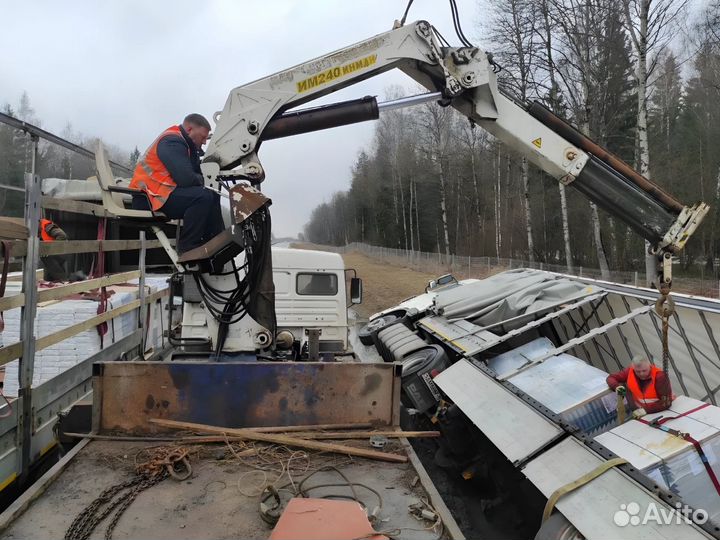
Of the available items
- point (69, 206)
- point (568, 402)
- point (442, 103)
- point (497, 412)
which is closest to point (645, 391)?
point (568, 402)

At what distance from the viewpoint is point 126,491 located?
9.55ft

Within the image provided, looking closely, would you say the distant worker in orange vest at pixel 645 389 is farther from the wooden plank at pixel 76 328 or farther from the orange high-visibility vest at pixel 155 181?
the wooden plank at pixel 76 328

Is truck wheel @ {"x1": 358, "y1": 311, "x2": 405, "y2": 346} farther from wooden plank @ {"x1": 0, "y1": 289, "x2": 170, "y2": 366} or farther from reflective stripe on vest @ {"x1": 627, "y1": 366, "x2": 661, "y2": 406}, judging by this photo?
reflective stripe on vest @ {"x1": 627, "y1": 366, "x2": 661, "y2": 406}

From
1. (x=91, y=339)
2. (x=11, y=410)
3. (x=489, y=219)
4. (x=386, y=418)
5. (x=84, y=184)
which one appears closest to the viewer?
(x=11, y=410)

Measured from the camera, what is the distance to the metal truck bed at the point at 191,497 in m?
2.55

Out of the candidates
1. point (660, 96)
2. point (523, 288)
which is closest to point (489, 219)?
point (660, 96)

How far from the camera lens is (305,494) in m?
2.93

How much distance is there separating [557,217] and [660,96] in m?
11.1

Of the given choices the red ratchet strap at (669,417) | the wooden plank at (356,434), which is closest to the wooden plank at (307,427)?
the wooden plank at (356,434)

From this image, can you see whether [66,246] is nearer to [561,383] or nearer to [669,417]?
[561,383]

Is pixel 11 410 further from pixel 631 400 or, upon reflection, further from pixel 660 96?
pixel 660 96

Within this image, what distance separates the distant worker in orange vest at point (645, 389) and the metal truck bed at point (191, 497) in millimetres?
2371

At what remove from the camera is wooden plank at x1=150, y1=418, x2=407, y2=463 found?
11.1 feet

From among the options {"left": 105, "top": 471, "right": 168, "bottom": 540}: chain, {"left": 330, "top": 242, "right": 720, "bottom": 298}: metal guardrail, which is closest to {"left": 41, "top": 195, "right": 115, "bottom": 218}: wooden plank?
{"left": 105, "top": 471, "right": 168, "bottom": 540}: chain
